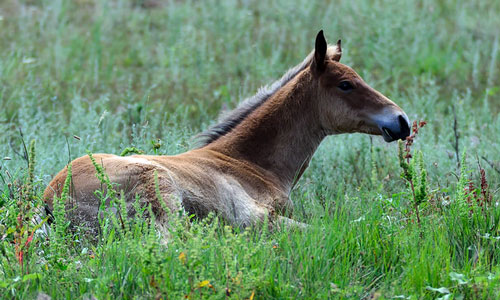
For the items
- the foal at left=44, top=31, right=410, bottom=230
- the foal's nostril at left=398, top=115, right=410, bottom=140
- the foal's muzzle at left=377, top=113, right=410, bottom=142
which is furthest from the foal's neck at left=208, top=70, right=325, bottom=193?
the foal's nostril at left=398, top=115, right=410, bottom=140

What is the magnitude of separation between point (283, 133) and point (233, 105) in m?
3.58

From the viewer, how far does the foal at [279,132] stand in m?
5.38

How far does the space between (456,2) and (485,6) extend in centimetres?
60

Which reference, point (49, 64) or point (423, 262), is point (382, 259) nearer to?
point (423, 262)

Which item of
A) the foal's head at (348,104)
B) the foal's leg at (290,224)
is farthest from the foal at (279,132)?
the foal's leg at (290,224)

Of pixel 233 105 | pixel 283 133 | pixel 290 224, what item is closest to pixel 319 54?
pixel 283 133

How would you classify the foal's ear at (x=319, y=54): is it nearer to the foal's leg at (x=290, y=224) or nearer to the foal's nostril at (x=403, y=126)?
the foal's nostril at (x=403, y=126)

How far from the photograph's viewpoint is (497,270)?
3.99m

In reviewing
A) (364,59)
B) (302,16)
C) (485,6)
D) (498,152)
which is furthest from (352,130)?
(485,6)

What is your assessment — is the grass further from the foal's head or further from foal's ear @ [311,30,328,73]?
foal's ear @ [311,30,328,73]

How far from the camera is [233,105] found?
376 inches

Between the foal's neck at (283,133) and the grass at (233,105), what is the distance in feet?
1.07

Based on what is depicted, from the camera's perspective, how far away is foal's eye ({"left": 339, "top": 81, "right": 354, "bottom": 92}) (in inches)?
234

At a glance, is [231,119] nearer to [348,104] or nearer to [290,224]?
[348,104]
